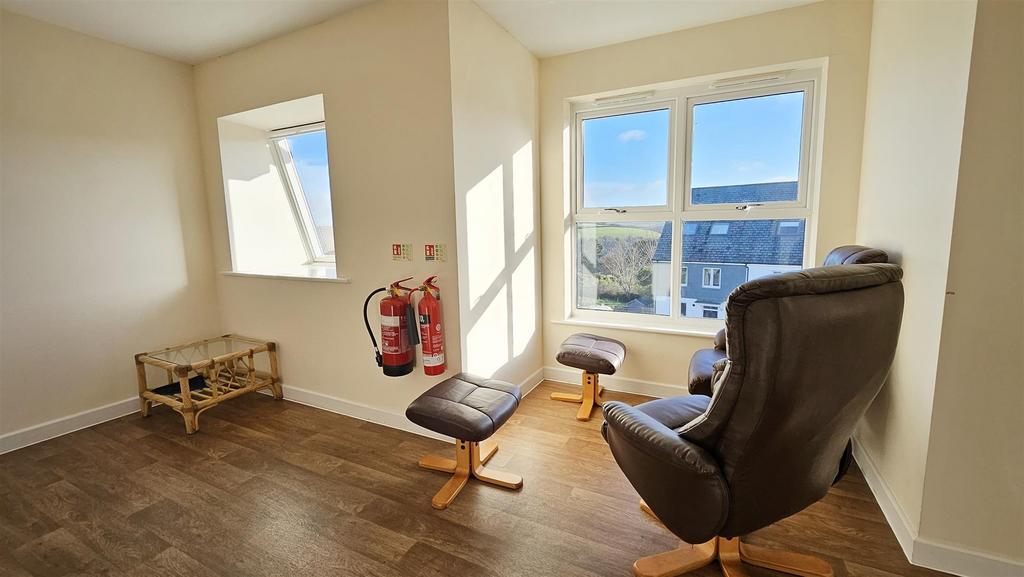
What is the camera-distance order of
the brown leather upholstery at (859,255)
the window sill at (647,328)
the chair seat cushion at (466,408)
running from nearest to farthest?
the brown leather upholstery at (859,255) → the chair seat cushion at (466,408) → the window sill at (647,328)

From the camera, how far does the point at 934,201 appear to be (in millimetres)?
1593

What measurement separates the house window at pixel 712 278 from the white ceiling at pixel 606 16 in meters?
1.71

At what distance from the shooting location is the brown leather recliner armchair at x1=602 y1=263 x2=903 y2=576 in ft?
3.60

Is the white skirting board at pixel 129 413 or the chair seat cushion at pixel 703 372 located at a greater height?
the chair seat cushion at pixel 703 372

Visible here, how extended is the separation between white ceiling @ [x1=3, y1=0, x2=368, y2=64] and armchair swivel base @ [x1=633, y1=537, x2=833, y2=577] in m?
3.29

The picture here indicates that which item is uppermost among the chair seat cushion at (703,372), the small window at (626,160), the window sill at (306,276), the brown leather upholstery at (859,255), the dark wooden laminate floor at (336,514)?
the small window at (626,160)

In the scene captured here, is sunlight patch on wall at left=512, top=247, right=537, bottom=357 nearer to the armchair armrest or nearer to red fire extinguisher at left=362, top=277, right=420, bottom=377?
red fire extinguisher at left=362, top=277, right=420, bottom=377

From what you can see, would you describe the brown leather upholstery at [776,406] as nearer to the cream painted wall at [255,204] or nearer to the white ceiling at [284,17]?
the white ceiling at [284,17]

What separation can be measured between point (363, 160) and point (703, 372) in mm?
2482

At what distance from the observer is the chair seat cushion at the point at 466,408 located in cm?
197

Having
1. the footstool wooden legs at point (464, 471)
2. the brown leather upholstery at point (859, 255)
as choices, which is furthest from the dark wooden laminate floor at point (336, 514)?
the brown leather upholstery at point (859, 255)

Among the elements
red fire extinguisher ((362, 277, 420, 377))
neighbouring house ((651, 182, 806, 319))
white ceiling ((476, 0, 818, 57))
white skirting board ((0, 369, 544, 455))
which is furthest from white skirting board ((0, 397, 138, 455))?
neighbouring house ((651, 182, 806, 319))

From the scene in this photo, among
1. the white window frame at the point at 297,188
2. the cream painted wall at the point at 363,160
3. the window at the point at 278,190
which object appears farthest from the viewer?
the white window frame at the point at 297,188

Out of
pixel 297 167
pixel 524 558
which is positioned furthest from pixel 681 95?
pixel 297 167
